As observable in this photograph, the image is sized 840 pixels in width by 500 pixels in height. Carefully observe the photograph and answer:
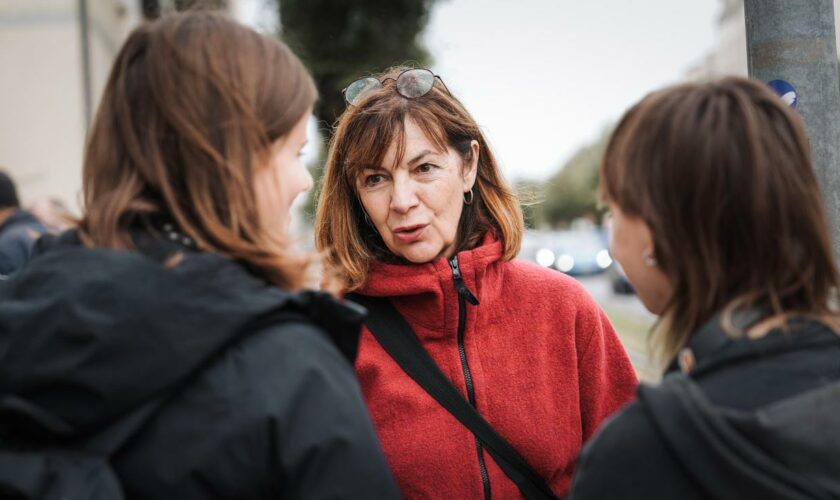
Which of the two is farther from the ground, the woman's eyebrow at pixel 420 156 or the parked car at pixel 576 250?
the woman's eyebrow at pixel 420 156

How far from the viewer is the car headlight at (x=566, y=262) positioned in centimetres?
2587

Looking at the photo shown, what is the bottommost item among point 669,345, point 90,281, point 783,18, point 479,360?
point 479,360

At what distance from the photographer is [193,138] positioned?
1.62m

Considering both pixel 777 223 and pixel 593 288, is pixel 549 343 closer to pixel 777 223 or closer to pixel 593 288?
pixel 777 223

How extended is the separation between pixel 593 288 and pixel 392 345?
890 inches

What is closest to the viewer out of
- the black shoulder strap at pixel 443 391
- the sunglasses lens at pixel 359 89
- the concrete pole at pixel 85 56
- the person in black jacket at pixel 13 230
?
the black shoulder strap at pixel 443 391

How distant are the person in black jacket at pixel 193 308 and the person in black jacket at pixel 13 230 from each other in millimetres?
3395

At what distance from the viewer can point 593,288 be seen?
2478cm

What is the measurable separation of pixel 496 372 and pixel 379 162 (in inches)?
30.0

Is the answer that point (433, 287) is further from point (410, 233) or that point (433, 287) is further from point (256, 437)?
point (256, 437)

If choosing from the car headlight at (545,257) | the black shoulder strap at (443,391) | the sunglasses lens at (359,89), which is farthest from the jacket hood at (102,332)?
the car headlight at (545,257)

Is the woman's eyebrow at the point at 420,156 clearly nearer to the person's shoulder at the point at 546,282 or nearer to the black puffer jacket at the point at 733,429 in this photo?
the person's shoulder at the point at 546,282

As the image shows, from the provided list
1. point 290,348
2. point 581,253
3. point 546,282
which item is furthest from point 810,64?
point 581,253

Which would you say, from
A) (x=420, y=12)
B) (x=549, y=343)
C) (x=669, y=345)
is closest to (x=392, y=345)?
(x=549, y=343)
